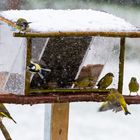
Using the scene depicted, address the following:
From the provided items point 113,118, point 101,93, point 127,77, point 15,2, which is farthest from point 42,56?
point 127,77

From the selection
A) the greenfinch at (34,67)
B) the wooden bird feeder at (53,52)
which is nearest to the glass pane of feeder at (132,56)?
the wooden bird feeder at (53,52)

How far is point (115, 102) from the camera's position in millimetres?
4414

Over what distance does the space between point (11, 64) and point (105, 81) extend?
0.67m

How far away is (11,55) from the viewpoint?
454 centimetres

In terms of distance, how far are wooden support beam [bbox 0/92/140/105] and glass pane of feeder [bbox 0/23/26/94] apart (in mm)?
175

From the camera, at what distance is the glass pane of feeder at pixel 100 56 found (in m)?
4.71

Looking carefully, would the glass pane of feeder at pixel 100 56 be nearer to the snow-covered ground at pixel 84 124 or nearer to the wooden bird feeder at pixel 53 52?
the wooden bird feeder at pixel 53 52

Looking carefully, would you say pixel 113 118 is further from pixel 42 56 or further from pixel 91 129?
pixel 42 56

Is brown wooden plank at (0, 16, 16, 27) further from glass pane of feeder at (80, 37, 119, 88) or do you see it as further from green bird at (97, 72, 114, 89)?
green bird at (97, 72, 114, 89)

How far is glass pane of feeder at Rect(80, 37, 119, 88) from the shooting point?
4715 mm

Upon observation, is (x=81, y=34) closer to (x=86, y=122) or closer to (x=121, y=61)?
(x=121, y=61)

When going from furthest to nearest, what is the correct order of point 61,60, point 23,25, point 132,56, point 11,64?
point 132,56 → point 61,60 → point 11,64 → point 23,25

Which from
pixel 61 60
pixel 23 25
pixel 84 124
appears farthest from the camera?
pixel 84 124

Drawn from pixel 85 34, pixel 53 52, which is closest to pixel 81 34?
pixel 85 34
